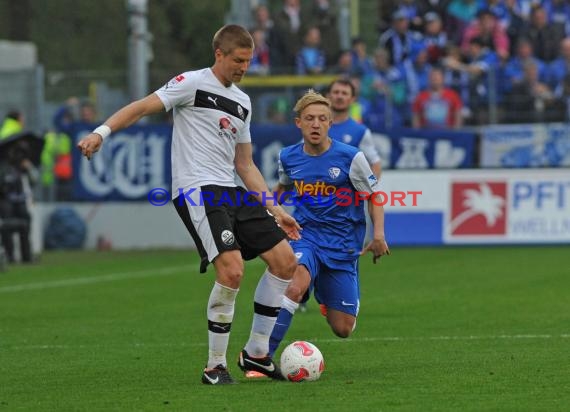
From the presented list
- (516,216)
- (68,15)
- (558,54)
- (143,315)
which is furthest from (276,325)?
(68,15)

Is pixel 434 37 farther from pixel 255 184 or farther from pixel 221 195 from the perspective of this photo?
pixel 221 195

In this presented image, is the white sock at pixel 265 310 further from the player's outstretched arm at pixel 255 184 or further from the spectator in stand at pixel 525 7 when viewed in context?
the spectator in stand at pixel 525 7

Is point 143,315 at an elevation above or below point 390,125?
below

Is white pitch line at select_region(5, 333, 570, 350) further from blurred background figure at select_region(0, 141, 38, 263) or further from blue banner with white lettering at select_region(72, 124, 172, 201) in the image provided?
blue banner with white lettering at select_region(72, 124, 172, 201)

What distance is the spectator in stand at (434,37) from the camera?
2545 cm

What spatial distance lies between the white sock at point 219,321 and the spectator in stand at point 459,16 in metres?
18.3

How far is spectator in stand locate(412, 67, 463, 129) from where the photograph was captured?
2409cm

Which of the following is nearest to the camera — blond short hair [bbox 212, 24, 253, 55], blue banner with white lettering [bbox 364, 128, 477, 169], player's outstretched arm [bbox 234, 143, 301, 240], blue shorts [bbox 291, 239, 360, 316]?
blond short hair [bbox 212, 24, 253, 55]

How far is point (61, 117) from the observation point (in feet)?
81.3

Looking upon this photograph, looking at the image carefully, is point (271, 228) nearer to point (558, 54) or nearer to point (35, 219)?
point (35, 219)

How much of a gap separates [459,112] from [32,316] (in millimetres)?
11801

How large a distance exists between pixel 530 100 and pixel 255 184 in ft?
50.6

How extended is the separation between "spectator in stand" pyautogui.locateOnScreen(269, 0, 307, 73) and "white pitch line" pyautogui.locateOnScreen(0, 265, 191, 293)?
7120mm

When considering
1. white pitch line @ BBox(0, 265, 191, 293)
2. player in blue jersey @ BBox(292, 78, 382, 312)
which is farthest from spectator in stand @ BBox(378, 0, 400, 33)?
player in blue jersey @ BBox(292, 78, 382, 312)
